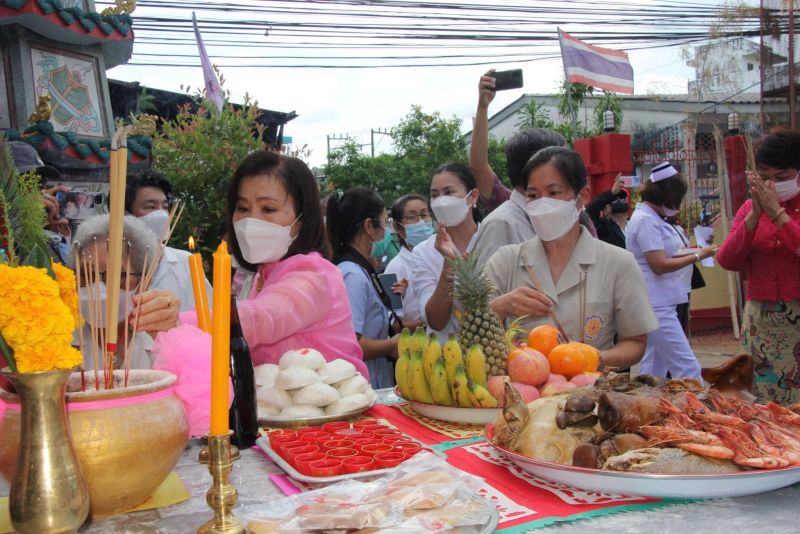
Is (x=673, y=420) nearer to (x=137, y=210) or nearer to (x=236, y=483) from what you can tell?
(x=236, y=483)

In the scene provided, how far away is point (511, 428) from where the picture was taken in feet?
4.43

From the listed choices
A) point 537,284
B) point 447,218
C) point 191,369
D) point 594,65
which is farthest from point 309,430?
point 594,65

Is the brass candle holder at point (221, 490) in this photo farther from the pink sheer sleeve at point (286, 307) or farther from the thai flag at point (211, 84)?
the thai flag at point (211, 84)

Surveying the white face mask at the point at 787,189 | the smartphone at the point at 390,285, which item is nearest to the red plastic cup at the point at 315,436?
the smartphone at the point at 390,285

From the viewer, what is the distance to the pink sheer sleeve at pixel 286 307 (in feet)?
6.71

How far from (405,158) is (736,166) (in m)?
21.6

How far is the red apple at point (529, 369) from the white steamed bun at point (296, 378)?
22.0 inches

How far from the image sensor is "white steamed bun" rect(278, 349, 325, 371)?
1.81 meters

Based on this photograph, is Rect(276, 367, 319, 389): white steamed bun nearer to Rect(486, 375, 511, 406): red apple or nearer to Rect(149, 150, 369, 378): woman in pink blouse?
Rect(149, 150, 369, 378): woman in pink blouse

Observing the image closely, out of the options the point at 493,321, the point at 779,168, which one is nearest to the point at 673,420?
the point at 493,321

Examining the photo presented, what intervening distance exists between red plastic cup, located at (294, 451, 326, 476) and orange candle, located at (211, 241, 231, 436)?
0.44 meters

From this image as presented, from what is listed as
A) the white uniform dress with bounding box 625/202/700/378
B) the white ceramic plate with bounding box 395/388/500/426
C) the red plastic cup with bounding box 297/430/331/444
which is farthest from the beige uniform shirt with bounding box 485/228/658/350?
the white uniform dress with bounding box 625/202/700/378

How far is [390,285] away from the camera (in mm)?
4348

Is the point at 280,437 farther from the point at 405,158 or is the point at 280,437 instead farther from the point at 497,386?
the point at 405,158
